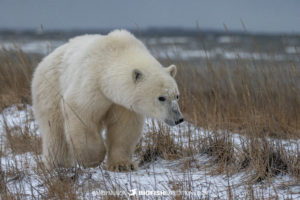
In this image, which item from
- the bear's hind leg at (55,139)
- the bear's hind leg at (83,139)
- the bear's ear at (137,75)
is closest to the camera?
the bear's ear at (137,75)

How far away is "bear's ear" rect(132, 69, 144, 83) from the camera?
399cm

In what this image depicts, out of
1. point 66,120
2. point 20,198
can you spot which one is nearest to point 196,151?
point 66,120

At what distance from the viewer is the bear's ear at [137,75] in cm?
399

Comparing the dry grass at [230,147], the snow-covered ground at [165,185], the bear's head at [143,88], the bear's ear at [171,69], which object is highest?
the bear's ear at [171,69]

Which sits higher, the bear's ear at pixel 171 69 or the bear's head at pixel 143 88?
the bear's ear at pixel 171 69

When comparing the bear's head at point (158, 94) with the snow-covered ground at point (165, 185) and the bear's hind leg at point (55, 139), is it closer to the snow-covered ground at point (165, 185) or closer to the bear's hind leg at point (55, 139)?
the snow-covered ground at point (165, 185)

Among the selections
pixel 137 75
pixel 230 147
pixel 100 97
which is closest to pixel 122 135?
pixel 100 97

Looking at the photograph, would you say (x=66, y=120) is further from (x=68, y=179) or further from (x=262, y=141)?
(x=262, y=141)

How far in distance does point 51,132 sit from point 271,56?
346 cm

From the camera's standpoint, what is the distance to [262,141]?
3.97 m

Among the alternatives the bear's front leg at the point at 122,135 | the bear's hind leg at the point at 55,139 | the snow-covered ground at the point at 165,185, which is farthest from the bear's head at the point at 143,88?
the bear's hind leg at the point at 55,139

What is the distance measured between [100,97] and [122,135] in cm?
60

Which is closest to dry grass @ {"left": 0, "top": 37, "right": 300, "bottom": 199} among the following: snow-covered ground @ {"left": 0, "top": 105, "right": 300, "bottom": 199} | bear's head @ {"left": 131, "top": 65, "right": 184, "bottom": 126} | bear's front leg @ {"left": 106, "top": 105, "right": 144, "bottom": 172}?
snow-covered ground @ {"left": 0, "top": 105, "right": 300, "bottom": 199}

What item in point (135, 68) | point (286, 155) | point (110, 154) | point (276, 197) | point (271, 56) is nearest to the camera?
point (276, 197)
